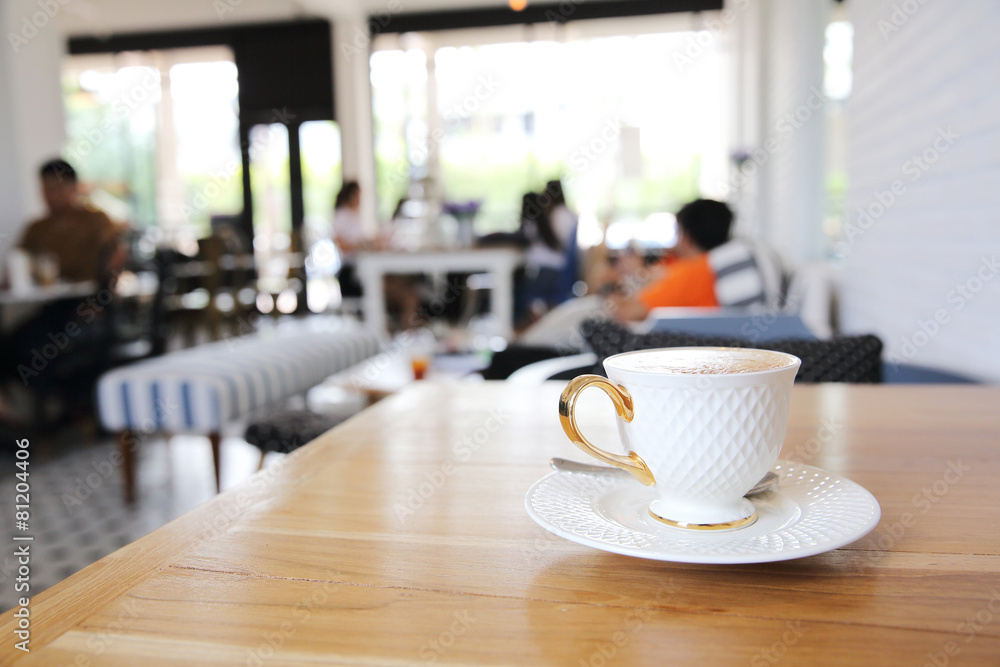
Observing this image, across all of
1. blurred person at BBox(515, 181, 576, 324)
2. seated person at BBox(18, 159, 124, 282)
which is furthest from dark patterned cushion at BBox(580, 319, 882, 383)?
blurred person at BBox(515, 181, 576, 324)

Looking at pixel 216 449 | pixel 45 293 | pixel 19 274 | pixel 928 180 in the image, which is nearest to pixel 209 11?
pixel 19 274

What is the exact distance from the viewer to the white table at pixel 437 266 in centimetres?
505

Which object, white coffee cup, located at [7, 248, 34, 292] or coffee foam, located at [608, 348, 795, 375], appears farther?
white coffee cup, located at [7, 248, 34, 292]

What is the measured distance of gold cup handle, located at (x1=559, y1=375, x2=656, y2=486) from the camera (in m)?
0.53

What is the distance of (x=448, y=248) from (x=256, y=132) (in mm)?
4552

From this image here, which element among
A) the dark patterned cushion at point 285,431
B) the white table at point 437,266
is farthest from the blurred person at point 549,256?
the dark patterned cushion at point 285,431

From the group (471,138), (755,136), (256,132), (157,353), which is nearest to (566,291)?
(755,136)

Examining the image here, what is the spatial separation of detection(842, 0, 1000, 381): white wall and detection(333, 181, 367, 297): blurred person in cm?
442

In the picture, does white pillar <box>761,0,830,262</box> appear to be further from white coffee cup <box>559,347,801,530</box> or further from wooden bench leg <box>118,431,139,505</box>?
white coffee cup <box>559,347,801,530</box>

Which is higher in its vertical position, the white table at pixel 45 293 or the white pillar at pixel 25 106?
the white pillar at pixel 25 106

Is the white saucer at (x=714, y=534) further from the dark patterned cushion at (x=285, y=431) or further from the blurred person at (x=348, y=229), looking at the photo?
the blurred person at (x=348, y=229)

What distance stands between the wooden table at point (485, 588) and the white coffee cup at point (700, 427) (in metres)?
0.05

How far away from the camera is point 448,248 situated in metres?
5.09

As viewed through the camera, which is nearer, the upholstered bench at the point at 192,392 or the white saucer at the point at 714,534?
the white saucer at the point at 714,534
